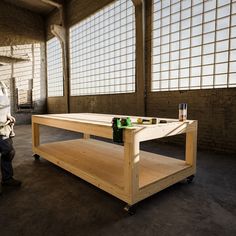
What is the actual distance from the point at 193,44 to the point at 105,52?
2.61 m

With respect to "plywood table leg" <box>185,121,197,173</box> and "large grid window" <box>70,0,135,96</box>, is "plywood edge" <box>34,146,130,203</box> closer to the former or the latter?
"plywood table leg" <box>185,121,197,173</box>

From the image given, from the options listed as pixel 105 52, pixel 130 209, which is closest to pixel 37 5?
pixel 105 52

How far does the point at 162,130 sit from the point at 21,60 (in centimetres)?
747

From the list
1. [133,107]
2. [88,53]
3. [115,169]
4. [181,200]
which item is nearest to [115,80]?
[133,107]

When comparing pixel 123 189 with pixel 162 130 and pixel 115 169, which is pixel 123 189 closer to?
pixel 115 169

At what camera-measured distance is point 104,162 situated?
2.12m

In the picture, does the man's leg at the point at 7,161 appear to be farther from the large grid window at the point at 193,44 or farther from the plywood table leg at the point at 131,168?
the large grid window at the point at 193,44

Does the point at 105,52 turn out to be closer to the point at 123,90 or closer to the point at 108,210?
the point at 123,90

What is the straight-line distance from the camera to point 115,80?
520 cm

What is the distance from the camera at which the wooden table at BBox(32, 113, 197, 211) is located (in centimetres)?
144

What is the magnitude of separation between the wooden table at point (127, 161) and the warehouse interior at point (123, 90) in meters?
0.15

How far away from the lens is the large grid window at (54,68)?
24.0 ft

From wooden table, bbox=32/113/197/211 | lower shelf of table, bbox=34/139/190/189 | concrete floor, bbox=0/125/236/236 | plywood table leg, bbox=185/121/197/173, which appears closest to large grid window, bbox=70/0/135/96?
lower shelf of table, bbox=34/139/190/189

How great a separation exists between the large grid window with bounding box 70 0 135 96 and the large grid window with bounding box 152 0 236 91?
2.72 ft
